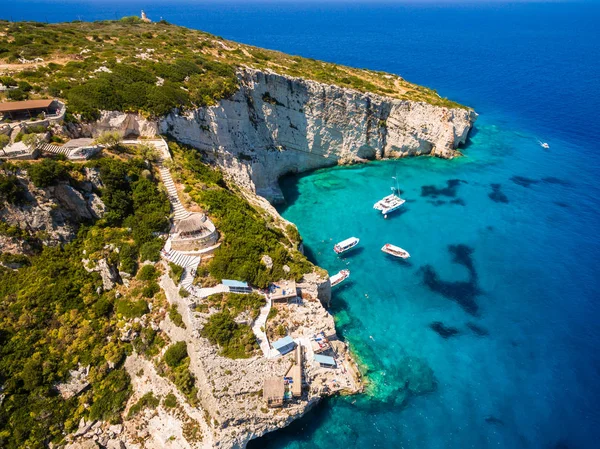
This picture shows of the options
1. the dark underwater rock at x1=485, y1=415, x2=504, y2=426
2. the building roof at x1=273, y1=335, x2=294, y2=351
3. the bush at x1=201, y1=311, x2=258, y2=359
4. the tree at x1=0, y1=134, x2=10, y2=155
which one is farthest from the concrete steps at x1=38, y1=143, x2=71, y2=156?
the dark underwater rock at x1=485, y1=415, x2=504, y2=426

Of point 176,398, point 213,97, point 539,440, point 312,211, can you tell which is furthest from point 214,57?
point 539,440

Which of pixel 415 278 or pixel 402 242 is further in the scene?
pixel 402 242

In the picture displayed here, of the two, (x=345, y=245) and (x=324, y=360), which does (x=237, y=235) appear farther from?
(x=345, y=245)

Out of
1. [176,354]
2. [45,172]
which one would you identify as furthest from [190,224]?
[45,172]

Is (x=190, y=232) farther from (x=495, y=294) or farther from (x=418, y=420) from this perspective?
(x=495, y=294)

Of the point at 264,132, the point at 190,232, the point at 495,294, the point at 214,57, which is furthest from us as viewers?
the point at 214,57

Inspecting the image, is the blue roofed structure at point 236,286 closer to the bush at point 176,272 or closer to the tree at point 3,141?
the bush at point 176,272

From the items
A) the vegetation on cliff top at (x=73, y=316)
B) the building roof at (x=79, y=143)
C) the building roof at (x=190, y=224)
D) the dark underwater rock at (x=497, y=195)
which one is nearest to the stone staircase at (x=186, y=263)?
the building roof at (x=190, y=224)
